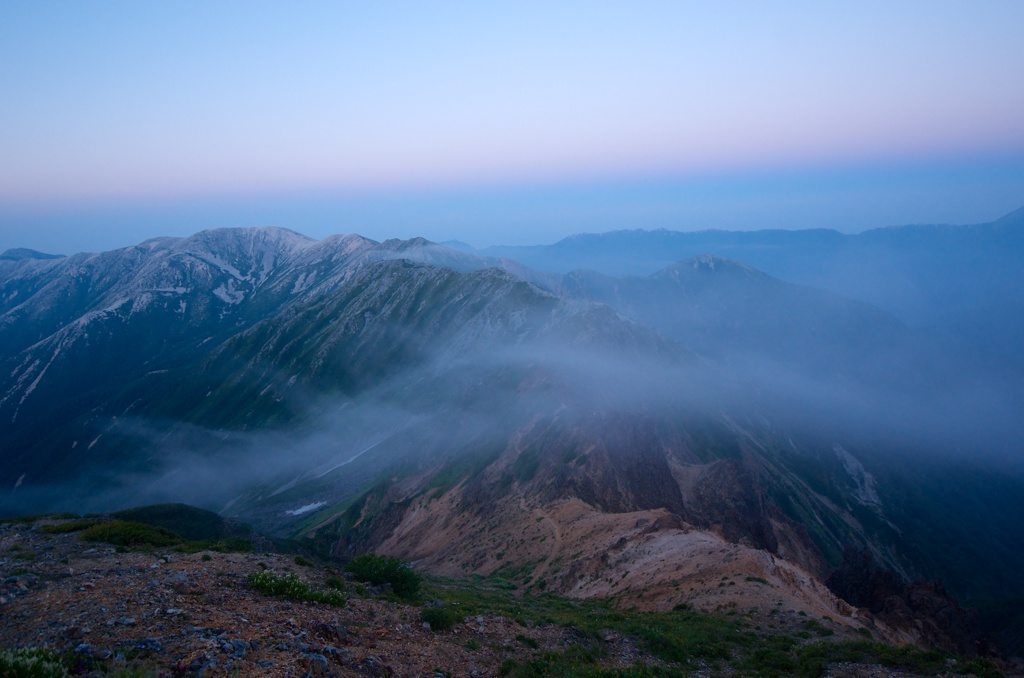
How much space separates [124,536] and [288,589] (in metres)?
9.80

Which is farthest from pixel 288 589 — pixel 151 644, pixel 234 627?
pixel 151 644

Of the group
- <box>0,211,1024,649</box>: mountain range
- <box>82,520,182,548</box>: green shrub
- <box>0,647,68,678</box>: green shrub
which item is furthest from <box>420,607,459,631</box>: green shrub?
<box>0,211,1024,649</box>: mountain range

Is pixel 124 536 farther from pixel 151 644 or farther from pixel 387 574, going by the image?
pixel 151 644

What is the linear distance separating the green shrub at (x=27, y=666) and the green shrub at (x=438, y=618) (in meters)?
9.93

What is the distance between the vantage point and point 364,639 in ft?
50.7

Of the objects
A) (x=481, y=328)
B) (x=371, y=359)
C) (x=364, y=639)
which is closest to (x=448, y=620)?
(x=364, y=639)

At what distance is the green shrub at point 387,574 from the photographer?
2228cm

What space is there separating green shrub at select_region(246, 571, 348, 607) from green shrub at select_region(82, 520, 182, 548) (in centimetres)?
765

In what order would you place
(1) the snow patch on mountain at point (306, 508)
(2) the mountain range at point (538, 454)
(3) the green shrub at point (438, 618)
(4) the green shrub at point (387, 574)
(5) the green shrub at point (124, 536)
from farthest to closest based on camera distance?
(1) the snow patch on mountain at point (306, 508)
(2) the mountain range at point (538, 454)
(4) the green shrub at point (387, 574)
(5) the green shrub at point (124, 536)
(3) the green shrub at point (438, 618)

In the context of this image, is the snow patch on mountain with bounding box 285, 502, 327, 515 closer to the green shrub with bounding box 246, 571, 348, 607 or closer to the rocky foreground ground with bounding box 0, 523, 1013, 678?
the rocky foreground ground with bounding box 0, 523, 1013, 678

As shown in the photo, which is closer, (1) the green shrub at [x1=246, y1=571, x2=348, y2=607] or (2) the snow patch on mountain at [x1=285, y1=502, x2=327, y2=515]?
(1) the green shrub at [x1=246, y1=571, x2=348, y2=607]

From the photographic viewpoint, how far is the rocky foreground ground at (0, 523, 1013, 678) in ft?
39.9

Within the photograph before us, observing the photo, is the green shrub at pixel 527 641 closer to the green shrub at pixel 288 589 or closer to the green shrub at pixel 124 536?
the green shrub at pixel 288 589

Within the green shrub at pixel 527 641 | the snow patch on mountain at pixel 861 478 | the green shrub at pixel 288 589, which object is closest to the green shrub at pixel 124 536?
the green shrub at pixel 288 589
